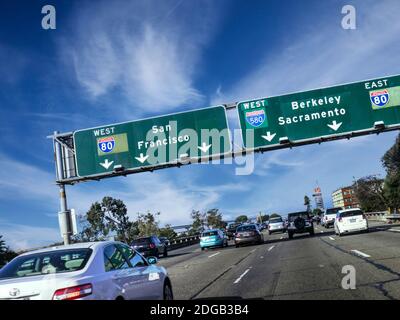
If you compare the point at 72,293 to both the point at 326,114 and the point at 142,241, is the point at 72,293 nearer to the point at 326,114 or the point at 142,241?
the point at 326,114

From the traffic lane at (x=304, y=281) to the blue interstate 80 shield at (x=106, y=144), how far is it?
11417mm

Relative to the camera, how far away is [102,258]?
629 cm

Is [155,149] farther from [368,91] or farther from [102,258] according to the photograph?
[102,258]

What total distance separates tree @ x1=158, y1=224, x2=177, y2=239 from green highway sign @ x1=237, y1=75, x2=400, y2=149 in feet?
139

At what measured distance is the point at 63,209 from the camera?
21.9 metres

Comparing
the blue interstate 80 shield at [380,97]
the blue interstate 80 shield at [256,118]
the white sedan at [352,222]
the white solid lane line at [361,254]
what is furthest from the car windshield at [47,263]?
the white sedan at [352,222]

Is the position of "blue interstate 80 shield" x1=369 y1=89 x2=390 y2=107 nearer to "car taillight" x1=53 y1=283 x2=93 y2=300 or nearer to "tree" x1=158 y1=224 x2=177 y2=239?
"car taillight" x1=53 y1=283 x2=93 y2=300

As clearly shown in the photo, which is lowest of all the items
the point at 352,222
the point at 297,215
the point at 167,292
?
the point at 167,292

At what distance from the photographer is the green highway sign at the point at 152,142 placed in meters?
23.0

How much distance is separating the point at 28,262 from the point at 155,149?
17.2 metres

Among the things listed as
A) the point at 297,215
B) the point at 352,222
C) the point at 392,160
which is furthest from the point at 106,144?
the point at 392,160

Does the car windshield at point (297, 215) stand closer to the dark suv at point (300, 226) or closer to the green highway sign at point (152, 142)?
the dark suv at point (300, 226)

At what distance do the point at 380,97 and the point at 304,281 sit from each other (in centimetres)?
1429

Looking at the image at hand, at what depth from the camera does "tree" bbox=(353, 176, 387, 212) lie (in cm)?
9629
